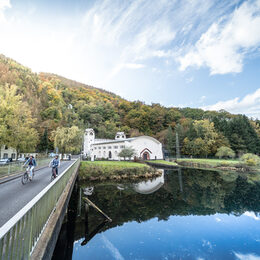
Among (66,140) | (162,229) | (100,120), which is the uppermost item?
(100,120)

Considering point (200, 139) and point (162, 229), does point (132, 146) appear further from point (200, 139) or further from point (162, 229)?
point (162, 229)

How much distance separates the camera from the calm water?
6.91 meters

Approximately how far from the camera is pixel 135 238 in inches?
316

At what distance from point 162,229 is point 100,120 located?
66088 millimetres

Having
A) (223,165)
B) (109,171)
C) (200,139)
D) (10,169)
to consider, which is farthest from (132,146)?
(10,169)

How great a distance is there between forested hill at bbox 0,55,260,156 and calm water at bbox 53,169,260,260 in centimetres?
1721

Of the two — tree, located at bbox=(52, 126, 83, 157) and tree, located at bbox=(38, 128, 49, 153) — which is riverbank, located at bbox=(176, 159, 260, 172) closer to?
tree, located at bbox=(52, 126, 83, 157)

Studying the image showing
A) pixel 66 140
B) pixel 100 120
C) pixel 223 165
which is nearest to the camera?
pixel 66 140

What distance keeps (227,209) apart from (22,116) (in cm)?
2790

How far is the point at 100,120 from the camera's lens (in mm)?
72625

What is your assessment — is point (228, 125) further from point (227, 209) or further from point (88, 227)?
point (88, 227)

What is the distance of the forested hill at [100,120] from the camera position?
24.3m

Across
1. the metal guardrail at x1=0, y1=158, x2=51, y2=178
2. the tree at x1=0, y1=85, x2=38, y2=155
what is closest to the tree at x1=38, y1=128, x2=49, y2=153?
the tree at x1=0, y1=85, x2=38, y2=155

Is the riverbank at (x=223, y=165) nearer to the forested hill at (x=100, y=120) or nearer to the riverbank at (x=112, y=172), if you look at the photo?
the forested hill at (x=100, y=120)
